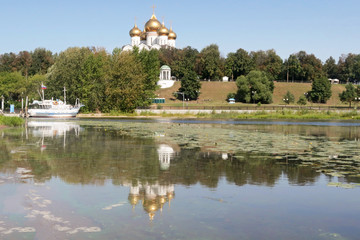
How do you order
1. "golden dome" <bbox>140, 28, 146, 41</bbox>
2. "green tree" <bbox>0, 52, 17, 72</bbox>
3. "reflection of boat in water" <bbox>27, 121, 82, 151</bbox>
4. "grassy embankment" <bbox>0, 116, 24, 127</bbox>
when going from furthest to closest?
"golden dome" <bbox>140, 28, 146, 41</bbox>
"green tree" <bbox>0, 52, 17, 72</bbox>
"grassy embankment" <bbox>0, 116, 24, 127</bbox>
"reflection of boat in water" <bbox>27, 121, 82, 151</bbox>

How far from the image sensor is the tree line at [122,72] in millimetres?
81000

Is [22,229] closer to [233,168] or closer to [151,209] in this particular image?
[151,209]

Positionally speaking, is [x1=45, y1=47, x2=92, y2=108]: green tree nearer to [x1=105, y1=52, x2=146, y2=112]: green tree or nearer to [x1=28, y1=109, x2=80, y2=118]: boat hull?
[x1=105, y1=52, x2=146, y2=112]: green tree

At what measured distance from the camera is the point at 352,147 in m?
23.6

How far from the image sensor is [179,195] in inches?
458

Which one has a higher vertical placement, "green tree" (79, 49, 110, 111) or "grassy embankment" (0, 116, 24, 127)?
"green tree" (79, 49, 110, 111)

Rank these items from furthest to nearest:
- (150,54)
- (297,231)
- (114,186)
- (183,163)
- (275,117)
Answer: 1. (150,54)
2. (275,117)
3. (183,163)
4. (114,186)
5. (297,231)

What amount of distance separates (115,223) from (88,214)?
1.05m

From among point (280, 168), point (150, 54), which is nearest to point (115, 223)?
point (280, 168)

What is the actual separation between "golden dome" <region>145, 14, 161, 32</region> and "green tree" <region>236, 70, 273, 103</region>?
5835cm

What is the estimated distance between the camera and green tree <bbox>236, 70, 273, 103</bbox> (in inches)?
4761

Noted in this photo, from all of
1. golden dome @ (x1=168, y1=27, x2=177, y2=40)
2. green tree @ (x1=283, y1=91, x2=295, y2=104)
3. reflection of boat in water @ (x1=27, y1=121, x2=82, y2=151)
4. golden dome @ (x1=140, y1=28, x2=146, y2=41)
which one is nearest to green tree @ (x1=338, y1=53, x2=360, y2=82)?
green tree @ (x1=283, y1=91, x2=295, y2=104)

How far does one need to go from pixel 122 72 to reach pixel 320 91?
80.6 metres

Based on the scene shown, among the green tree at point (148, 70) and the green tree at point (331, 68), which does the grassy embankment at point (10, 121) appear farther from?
the green tree at point (331, 68)
